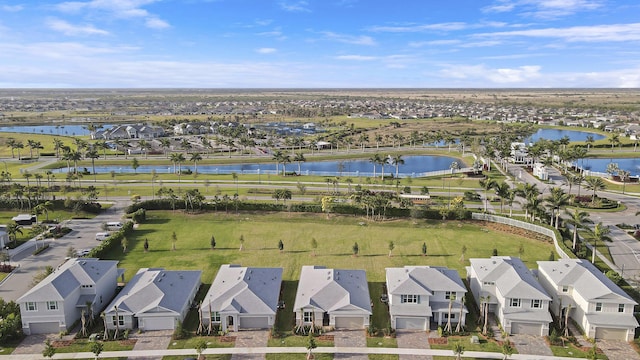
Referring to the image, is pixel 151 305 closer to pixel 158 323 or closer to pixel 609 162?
pixel 158 323

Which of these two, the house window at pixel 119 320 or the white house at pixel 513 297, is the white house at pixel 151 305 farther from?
the white house at pixel 513 297

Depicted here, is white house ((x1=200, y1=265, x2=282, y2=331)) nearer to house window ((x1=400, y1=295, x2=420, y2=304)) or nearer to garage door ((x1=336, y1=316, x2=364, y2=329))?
garage door ((x1=336, y1=316, x2=364, y2=329))

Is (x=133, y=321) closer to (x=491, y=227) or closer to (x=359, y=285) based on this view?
(x=359, y=285)

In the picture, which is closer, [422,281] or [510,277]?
[510,277]

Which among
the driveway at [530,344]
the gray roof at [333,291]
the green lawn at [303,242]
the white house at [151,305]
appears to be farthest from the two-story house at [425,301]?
the white house at [151,305]

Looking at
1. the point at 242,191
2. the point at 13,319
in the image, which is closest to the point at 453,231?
the point at 242,191

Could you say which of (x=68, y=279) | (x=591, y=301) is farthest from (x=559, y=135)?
(x=68, y=279)
